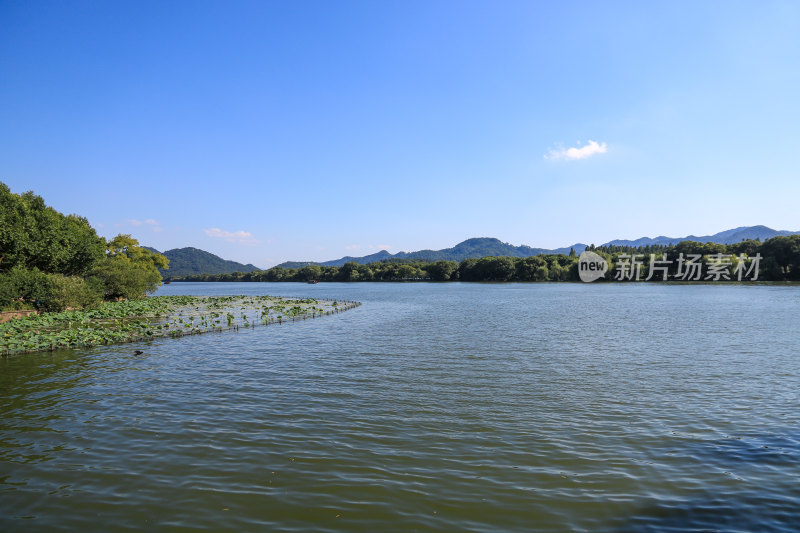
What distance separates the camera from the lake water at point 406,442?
809cm

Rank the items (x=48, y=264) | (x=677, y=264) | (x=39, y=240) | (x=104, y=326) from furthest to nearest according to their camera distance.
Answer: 1. (x=677, y=264)
2. (x=48, y=264)
3. (x=39, y=240)
4. (x=104, y=326)

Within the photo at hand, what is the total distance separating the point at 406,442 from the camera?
11.4 meters

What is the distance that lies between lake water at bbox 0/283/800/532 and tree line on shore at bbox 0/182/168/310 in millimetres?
24095

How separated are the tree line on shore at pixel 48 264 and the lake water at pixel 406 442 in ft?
79.1

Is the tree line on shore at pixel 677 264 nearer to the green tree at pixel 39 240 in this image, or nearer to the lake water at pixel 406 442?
the lake water at pixel 406 442

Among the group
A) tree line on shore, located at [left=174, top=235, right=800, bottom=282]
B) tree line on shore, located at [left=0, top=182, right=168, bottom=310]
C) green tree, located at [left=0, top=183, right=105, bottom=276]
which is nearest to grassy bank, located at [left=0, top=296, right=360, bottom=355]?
tree line on shore, located at [left=0, top=182, right=168, bottom=310]

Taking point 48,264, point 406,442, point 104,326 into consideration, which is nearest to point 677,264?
point 104,326

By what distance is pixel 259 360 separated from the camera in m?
23.1

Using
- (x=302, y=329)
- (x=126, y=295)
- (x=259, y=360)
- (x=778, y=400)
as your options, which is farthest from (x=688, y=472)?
(x=126, y=295)

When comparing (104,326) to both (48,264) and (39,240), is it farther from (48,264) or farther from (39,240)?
(48,264)

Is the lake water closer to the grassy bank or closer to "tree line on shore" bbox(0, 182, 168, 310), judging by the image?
the grassy bank

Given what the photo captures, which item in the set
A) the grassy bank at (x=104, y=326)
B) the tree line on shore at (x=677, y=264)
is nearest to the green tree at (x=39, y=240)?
the grassy bank at (x=104, y=326)

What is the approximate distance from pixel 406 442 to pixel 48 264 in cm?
5862

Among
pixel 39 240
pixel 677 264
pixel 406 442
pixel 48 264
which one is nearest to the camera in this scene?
pixel 406 442
